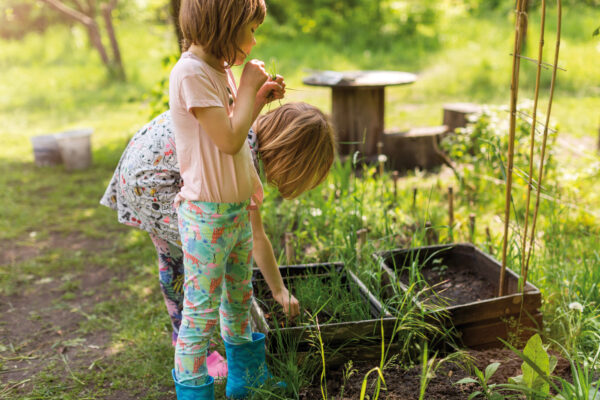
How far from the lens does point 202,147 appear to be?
1606 millimetres

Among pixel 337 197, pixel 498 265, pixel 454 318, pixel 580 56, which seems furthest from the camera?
pixel 580 56

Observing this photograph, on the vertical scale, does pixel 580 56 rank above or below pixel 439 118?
above

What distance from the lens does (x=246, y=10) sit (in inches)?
58.9

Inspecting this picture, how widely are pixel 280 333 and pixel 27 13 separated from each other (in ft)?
45.5

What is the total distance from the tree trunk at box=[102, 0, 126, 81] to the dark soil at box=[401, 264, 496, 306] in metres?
6.77

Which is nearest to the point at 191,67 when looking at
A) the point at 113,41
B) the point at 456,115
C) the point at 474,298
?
the point at 474,298

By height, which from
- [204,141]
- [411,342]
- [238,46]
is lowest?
[411,342]

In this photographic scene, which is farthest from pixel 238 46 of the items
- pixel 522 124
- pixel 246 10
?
pixel 522 124

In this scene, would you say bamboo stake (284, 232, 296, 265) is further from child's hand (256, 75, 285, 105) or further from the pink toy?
child's hand (256, 75, 285, 105)

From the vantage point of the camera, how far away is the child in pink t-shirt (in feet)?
4.94

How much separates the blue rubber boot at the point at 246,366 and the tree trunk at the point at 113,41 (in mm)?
6974

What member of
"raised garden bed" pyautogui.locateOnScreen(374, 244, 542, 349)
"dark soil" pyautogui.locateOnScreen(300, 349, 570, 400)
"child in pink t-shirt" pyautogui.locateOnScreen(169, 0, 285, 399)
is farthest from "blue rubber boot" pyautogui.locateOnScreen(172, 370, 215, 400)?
"raised garden bed" pyautogui.locateOnScreen(374, 244, 542, 349)

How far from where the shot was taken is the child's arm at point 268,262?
77.9 inches

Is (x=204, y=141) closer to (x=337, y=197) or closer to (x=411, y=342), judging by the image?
(x=411, y=342)
